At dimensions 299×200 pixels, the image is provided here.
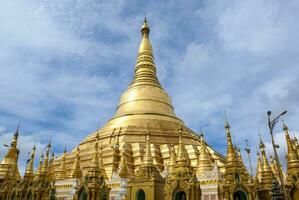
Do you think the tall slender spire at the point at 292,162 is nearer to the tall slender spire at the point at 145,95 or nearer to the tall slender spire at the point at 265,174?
the tall slender spire at the point at 265,174

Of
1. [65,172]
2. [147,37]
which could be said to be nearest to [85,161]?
[65,172]

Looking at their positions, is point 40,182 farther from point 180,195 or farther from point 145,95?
point 145,95

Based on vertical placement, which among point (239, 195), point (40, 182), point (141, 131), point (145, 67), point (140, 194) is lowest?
point (239, 195)

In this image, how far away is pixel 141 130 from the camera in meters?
32.8

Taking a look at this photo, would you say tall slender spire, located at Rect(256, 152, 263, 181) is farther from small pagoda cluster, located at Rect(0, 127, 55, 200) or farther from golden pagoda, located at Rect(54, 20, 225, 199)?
small pagoda cluster, located at Rect(0, 127, 55, 200)

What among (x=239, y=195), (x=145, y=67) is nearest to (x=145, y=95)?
(x=145, y=67)

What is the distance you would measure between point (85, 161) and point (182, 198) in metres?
16.1

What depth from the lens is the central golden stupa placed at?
93.4ft

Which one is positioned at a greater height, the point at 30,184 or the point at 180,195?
the point at 30,184

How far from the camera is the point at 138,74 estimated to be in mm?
41875

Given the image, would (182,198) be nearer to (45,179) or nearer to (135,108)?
(45,179)

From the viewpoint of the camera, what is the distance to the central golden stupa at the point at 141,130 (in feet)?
93.4

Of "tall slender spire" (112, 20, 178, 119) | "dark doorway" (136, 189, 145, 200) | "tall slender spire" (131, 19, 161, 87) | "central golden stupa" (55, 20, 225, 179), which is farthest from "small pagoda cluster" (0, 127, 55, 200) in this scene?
"tall slender spire" (131, 19, 161, 87)

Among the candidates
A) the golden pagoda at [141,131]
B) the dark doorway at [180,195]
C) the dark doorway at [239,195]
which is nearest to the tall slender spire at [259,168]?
the golden pagoda at [141,131]
